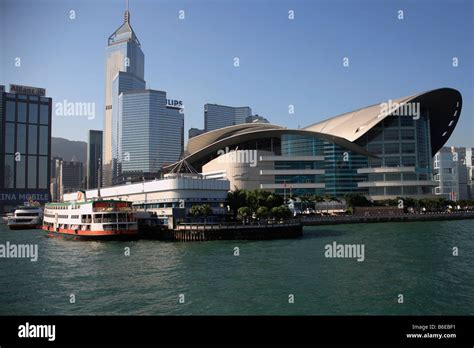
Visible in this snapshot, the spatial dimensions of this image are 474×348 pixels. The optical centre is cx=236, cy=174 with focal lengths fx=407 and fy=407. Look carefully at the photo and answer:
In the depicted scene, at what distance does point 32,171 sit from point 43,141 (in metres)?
10.8

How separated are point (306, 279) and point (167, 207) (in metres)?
31.2

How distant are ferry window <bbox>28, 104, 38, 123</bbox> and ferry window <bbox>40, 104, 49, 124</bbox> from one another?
5.17ft

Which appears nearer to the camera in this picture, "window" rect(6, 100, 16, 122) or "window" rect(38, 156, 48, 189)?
"window" rect(6, 100, 16, 122)

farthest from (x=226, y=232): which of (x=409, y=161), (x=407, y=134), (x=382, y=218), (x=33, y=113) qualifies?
(x=33, y=113)

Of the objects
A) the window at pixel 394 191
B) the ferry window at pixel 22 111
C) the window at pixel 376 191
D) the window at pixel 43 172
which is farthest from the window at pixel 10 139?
the window at pixel 394 191

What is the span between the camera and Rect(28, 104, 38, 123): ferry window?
137875mm

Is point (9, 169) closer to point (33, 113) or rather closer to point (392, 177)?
point (33, 113)

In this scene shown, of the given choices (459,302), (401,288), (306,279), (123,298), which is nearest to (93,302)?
(123,298)

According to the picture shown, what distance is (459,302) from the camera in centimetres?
1723

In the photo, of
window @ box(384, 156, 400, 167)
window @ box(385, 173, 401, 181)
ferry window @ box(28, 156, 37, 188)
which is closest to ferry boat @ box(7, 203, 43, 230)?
ferry window @ box(28, 156, 37, 188)

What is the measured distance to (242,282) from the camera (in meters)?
21.3

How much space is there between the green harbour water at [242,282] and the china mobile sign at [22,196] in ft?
382

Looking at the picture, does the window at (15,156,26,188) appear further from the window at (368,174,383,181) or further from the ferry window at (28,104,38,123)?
the window at (368,174,383,181)

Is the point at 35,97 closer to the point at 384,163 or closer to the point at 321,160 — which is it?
the point at 321,160
